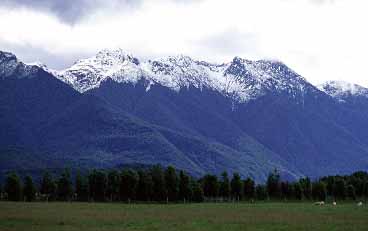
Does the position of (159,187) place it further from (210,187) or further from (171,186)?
(210,187)

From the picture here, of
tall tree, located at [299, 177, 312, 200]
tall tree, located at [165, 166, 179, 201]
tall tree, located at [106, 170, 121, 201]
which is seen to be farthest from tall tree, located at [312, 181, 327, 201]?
tall tree, located at [106, 170, 121, 201]

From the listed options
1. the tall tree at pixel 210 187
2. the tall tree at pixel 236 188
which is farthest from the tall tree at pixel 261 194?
the tall tree at pixel 210 187

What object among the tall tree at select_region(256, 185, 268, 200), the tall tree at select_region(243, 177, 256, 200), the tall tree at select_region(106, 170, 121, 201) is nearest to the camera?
the tall tree at select_region(106, 170, 121, 201)

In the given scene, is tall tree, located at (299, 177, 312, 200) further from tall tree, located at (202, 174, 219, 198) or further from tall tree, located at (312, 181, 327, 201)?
tall tree, located at (202, 174, 219, 198)

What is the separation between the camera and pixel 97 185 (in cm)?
15688

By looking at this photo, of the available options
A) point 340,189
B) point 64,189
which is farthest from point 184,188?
point 340,189

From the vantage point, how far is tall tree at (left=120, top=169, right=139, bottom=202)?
151m

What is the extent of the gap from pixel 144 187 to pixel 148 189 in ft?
4.78

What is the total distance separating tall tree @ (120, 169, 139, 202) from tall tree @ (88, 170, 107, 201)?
5.22m

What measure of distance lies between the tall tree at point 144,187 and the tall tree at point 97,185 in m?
9.08

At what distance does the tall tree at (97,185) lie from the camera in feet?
512

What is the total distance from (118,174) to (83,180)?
897cm

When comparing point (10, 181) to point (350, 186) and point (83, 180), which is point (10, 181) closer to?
point (83, 180)

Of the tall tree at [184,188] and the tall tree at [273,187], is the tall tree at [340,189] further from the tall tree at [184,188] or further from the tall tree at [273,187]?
the tall tree at [184,188]
